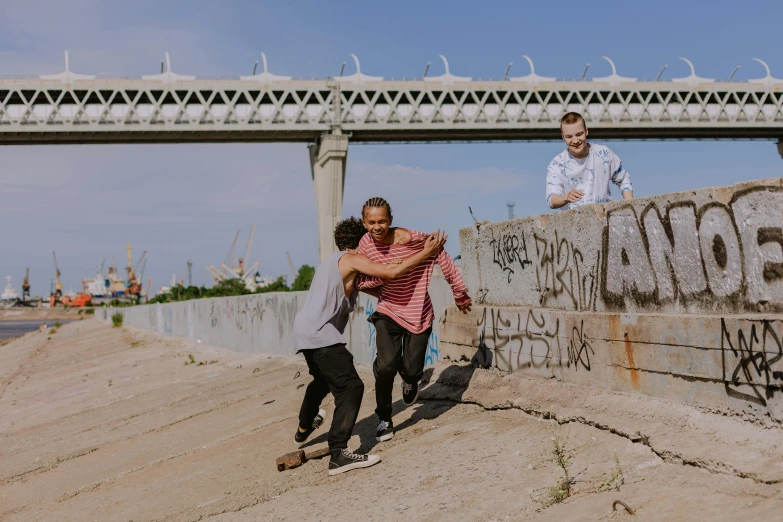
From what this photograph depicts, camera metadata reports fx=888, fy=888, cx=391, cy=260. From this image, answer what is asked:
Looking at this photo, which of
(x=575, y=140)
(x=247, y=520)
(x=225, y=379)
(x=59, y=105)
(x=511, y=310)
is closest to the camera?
(x=247, y=520)

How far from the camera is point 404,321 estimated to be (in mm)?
7398

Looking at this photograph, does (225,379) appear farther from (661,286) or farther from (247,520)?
(661,286)

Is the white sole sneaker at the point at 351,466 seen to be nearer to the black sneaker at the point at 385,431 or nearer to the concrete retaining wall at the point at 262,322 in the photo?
the black sneaker at the point at 385,431

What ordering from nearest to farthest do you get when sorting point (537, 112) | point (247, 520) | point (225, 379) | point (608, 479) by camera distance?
point (608, 479) < point (247, 520) < point (225, 379) < point (537, 112)

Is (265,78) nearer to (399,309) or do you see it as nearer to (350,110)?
(350,110)

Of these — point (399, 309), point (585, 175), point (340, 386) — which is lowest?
point (340, 386)

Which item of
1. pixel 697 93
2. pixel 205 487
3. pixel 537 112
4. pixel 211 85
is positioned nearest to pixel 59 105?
pixel 211 85

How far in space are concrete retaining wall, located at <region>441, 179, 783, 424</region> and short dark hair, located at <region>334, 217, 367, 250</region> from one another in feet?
5.90

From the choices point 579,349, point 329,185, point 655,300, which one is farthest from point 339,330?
point 329,185

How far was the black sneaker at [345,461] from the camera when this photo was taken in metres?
6.66

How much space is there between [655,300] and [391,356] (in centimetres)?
217

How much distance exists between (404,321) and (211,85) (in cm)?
6320

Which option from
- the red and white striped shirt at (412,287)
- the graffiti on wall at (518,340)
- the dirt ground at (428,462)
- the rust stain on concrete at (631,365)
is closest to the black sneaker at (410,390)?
the dirt ground at (428,462)

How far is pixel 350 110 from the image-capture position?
69188 mm
